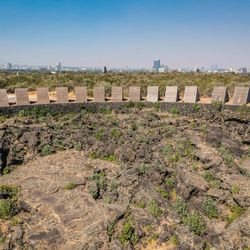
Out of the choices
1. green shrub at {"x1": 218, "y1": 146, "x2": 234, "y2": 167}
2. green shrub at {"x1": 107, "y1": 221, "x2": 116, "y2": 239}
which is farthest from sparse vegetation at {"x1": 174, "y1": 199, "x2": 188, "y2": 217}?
green shrub at {"x1": 218, "y1": 146, "x2": 234, "y2": 167}

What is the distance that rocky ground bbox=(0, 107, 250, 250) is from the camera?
8.50 meters

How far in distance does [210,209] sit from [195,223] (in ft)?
3.86

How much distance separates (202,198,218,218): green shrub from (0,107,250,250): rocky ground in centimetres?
3

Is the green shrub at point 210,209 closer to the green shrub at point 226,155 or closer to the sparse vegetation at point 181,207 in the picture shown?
the sparse vegetation at point 181,207

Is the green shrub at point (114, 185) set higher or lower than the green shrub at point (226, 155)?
lower

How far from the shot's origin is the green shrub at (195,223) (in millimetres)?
8859

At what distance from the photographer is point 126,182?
1089cm

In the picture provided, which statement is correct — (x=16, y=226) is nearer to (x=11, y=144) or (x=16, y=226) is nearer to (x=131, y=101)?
(x=11, y=144)

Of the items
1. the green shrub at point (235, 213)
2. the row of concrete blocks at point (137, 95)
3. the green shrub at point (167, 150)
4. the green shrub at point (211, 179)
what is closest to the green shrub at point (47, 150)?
the green shrub at point (167, 150)

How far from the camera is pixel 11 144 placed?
13.8 m

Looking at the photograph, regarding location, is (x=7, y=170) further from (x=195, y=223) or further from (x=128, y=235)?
(x=195, y=223)

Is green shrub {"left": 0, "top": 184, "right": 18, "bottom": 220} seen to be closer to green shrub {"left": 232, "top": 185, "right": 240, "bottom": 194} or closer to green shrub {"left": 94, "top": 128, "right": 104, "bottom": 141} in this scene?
green shrub {"left": 94, "top": 128, "right": 104, "bottom": 141}

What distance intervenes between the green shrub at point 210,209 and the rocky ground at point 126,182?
0.10ft

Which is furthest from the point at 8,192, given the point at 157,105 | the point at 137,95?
the point at 137,95
